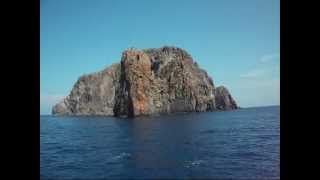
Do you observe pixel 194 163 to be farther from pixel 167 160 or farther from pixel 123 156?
pixel 123 156

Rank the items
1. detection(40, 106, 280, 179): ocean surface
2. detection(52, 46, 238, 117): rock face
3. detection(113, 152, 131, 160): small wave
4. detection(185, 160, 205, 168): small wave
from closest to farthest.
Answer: detection(40, 106, 280, 179): ocean surface
detection(185, 160, 205, 168): small wave
detection(113, 152, 131, 160): small wave
detection(52, 46, 238, 117): rock face

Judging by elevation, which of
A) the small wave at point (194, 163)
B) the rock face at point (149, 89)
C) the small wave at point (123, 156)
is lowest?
the small wave at point (123, 156)

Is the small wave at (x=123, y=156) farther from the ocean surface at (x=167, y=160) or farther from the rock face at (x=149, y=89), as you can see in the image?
the rock face at (x=149, y=89)

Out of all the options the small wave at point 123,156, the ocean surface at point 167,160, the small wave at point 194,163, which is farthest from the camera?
the small wave at point 123,156

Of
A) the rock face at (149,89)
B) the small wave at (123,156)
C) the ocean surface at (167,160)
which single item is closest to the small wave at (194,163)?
the ocean surface at (167,160)

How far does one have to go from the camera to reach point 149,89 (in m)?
99.2

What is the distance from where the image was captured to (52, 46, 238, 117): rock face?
313 ft

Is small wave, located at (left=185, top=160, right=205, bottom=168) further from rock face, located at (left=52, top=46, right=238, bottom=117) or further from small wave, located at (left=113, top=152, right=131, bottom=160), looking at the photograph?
rock face, located at (left=52, top=46, right=238, bottom=117)

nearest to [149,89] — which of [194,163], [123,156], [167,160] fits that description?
[123,156]

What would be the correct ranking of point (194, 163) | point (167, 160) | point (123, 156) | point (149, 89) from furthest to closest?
1. point (149, 89)
2. point (123, 156)
3. point (167, 160)
4. point (194, 163)

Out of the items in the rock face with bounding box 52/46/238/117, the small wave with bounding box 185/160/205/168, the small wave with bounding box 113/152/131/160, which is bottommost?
the small wave with bounding box 113/152/131/160

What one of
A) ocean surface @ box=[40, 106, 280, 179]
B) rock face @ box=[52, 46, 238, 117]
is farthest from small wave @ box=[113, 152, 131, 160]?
rock face @ box=[52, 46, 238, 117]

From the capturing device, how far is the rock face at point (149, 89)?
95.2 m
